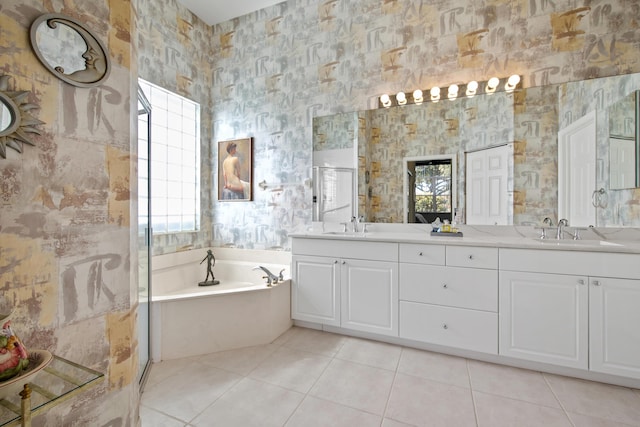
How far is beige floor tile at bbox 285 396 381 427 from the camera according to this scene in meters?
Result: 1.49

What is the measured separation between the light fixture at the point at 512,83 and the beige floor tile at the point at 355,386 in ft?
7.99

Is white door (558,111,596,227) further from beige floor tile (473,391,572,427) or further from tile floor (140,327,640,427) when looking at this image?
beige floor tile (473,391,572,427)

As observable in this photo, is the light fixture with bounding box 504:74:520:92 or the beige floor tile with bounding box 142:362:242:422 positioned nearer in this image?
the beige floor tile with bounding box 142:362:242:422

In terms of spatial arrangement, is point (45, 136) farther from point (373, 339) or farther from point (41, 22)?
point (373, 339)

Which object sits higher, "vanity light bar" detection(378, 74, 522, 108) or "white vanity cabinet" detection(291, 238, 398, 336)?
"vanity light bar" detection(378, 74, 522, 108)

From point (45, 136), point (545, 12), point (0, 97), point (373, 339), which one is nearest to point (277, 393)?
point (373, 339)

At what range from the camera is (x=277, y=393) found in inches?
68.5

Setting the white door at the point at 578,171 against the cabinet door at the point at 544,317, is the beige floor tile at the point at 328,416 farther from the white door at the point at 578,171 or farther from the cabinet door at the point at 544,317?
the white door at the point at 578,171

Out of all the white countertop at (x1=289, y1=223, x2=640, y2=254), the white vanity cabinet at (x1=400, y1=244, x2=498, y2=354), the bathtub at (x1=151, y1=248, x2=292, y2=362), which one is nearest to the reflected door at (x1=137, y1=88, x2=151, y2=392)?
the bathtub at (x1=151, y1=248, x2=292, y2=362)

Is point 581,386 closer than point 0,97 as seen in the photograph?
No

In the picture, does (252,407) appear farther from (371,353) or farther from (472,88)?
(472,88)

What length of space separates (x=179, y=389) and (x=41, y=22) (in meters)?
1.90

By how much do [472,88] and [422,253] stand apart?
1529 millimetres

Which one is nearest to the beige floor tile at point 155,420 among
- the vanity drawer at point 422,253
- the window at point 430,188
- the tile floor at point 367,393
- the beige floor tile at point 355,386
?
the tile floor at point 367,393
